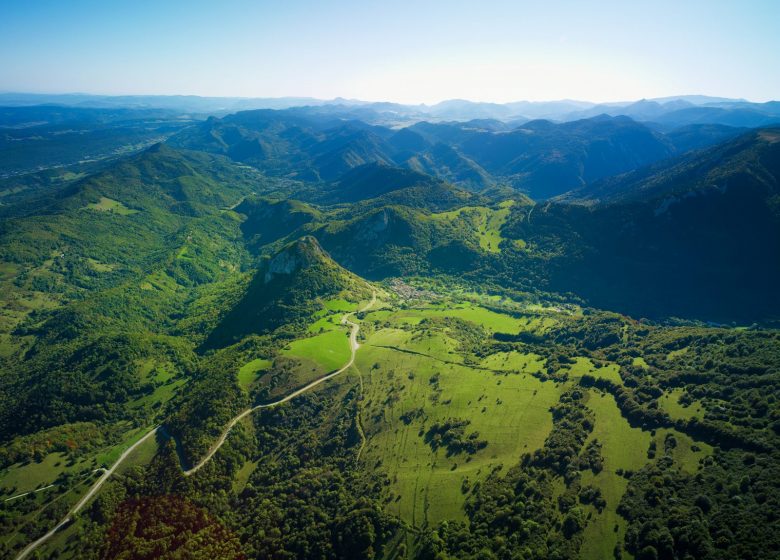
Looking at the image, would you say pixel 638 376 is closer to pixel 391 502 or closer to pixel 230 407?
pixel 391 502

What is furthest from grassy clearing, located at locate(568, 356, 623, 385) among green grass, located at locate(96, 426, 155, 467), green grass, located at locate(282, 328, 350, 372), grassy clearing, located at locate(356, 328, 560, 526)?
green grass, located at locate(96, 426, 155, 467)

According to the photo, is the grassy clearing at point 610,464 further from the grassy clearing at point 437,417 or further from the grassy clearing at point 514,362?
the grassy clearing at point 514,362

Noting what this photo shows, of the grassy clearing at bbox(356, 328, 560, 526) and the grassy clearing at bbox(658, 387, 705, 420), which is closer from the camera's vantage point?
the grassy clearing at bbox(356, 328, 560, 526)

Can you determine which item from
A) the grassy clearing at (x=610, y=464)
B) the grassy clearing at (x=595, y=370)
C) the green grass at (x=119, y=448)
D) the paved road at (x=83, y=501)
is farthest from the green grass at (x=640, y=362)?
the green grass at (x=119, y=448)

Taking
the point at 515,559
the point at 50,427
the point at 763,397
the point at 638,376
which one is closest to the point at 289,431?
the point at 515,559

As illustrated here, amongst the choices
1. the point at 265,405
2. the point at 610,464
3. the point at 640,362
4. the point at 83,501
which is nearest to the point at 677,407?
the point at 610,464

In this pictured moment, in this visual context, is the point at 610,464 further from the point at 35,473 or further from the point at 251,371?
the point at 35,473

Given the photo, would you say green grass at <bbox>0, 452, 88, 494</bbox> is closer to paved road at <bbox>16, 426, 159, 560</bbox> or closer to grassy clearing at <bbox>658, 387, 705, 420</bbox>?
paved road at <bbox>16, 426, 159, 560</bbox>
